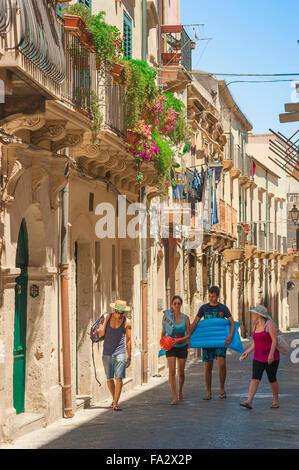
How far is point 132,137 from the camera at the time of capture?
15570mm

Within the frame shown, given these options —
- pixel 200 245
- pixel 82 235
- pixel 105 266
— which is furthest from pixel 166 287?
pixel 82 235

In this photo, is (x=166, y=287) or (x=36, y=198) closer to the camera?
(x=36, y=198)

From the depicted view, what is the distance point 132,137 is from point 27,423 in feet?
19.1

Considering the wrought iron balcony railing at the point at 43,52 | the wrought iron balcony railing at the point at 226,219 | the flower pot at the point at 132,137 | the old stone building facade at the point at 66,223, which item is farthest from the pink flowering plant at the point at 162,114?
the wrought iron balcony railing at the point at 226,219

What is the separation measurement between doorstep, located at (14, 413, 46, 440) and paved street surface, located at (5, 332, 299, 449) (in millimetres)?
92

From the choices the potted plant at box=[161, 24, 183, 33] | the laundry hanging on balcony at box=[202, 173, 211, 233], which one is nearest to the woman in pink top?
the potted plant at box=[161, 24, 183, 33]

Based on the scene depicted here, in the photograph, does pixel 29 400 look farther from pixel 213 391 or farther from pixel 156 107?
pixel 156 107

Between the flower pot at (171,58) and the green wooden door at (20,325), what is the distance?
12.4m

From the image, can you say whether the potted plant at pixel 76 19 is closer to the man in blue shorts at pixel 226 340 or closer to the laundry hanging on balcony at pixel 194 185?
the man in blue shorts at pixel 226 340

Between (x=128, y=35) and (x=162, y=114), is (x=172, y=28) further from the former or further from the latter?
(x=162, y=114)

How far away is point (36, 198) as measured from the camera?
1189 cm

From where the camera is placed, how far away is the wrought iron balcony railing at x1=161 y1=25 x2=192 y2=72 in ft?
78.3

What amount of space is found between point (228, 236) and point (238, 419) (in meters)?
22.1

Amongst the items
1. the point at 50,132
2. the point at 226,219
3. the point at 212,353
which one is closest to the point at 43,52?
the point at 50,132
